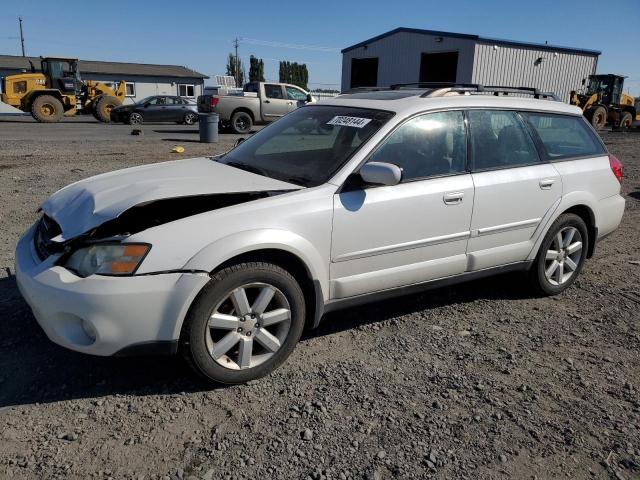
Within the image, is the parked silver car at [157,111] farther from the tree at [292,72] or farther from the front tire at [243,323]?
the tree at [292,72]

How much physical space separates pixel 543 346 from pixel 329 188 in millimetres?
1872

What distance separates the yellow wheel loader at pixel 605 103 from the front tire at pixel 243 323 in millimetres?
26862

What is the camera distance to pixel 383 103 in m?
3.66

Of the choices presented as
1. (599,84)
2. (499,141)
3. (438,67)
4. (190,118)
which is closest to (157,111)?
(190,118)

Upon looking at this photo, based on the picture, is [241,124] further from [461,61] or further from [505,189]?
[505,189]

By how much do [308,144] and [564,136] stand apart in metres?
2.26

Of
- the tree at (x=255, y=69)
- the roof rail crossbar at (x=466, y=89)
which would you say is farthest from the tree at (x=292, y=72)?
the roof rail crossbar at (x=466, y=89)

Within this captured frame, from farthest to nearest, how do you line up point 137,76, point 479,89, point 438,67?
point 137,76 < point 438,67 < point 479,89

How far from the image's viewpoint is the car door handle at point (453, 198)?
3.48 metres

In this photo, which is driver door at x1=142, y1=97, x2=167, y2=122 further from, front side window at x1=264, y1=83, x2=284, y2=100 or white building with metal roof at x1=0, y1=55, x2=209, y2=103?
white building with metal roof at x1=0, y1=55, x2=209, y2=103

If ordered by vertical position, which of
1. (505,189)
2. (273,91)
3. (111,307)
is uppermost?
(273,91)

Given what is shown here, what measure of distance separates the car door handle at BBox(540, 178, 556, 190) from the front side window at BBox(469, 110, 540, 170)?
0.54ft

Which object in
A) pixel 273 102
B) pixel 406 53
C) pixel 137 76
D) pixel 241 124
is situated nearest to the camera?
pixel 241 124

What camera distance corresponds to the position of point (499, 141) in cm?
391
